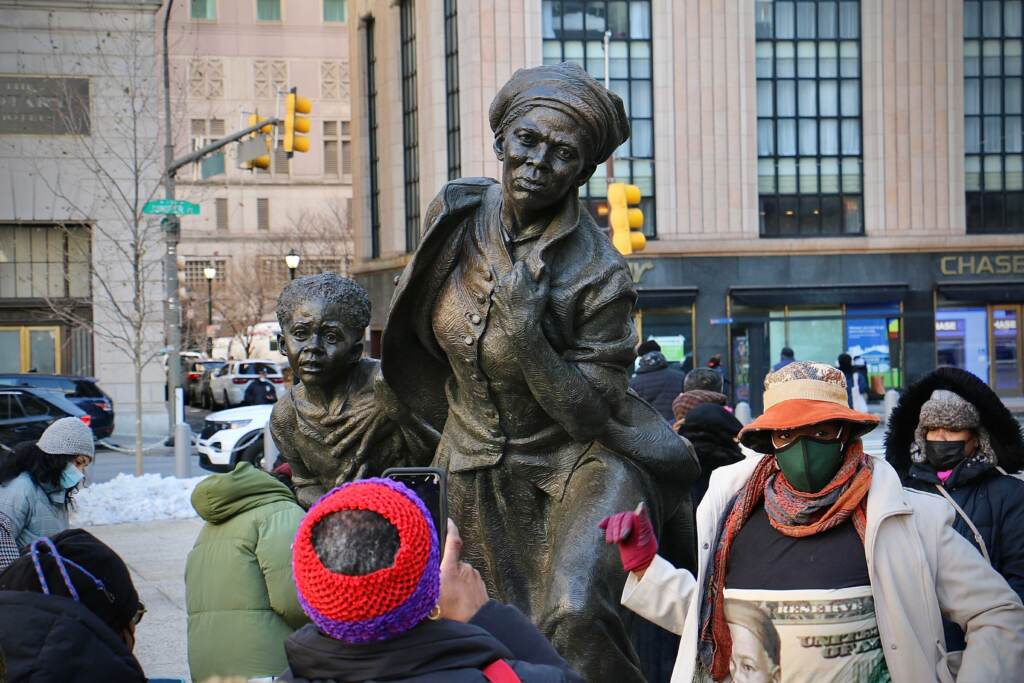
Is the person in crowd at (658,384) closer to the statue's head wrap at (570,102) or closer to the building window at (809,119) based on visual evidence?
the statue's head wrap at (570,102)

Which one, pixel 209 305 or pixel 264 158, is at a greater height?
pixel 264 158

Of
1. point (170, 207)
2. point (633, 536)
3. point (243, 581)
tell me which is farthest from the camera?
point (170, 207)

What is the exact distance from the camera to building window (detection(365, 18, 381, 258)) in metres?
47.4

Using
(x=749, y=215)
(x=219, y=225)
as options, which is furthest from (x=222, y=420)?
(x=219, y=225)

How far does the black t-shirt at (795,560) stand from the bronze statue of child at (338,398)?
1285 millimetres

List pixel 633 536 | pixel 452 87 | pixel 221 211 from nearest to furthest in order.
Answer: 1. pixel 633 536
2. pixel 452 87
3. pixel 221 211

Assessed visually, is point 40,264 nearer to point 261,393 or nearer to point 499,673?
point 261,393

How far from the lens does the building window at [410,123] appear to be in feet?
144

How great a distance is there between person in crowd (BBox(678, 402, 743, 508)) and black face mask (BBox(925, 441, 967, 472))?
200 cm

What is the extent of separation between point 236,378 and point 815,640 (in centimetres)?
3835

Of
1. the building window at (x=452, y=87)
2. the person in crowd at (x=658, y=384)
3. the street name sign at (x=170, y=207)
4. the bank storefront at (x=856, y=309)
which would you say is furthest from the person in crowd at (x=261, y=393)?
the person in crowd at (x=658, y=384)

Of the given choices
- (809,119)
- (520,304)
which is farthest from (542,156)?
(809,119)

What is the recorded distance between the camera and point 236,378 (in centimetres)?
4091

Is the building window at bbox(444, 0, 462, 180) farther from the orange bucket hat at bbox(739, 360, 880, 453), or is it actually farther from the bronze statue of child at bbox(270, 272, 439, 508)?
the orange bucket hat at bbox(739, 360, 880, 453)
